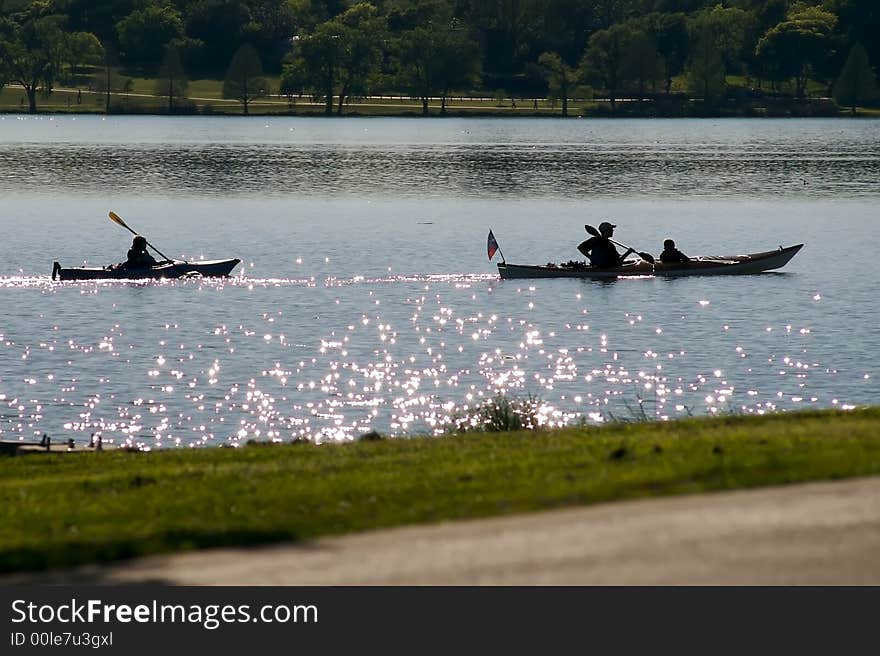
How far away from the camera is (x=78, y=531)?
14195 millimetres

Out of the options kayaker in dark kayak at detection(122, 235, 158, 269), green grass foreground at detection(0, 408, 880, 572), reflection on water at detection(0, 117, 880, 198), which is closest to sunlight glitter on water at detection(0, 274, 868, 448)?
kayaker in dark kayak at detection(122, 235, 158, 269)

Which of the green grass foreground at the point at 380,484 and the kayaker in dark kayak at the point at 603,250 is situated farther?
the kayaker in dark kayak at the point at 603,250

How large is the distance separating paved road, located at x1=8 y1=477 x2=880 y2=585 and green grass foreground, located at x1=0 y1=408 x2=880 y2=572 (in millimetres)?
458

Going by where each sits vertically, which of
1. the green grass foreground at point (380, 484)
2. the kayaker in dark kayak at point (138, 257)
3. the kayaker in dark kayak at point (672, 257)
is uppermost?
the green grass foreground at point (380, 484)

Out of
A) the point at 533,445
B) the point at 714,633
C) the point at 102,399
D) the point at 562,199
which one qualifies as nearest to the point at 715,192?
the point at 562,199

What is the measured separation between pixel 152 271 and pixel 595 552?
4458 cm

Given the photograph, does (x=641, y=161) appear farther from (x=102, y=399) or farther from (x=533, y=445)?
(x=533, y=445)

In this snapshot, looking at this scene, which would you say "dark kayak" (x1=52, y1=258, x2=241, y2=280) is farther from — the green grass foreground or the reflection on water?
the reflection on water

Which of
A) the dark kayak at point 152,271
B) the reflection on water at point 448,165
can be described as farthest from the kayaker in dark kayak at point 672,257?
the reflection on water at point 448,165

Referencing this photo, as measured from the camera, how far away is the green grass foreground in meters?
14.0

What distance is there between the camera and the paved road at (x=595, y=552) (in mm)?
12305

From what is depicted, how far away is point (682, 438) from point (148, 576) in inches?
269

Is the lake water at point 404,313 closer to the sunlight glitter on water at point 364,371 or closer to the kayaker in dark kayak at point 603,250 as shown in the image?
the sunlight glitter on water at point 364,371

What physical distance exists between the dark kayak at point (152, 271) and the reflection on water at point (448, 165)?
161 feet
